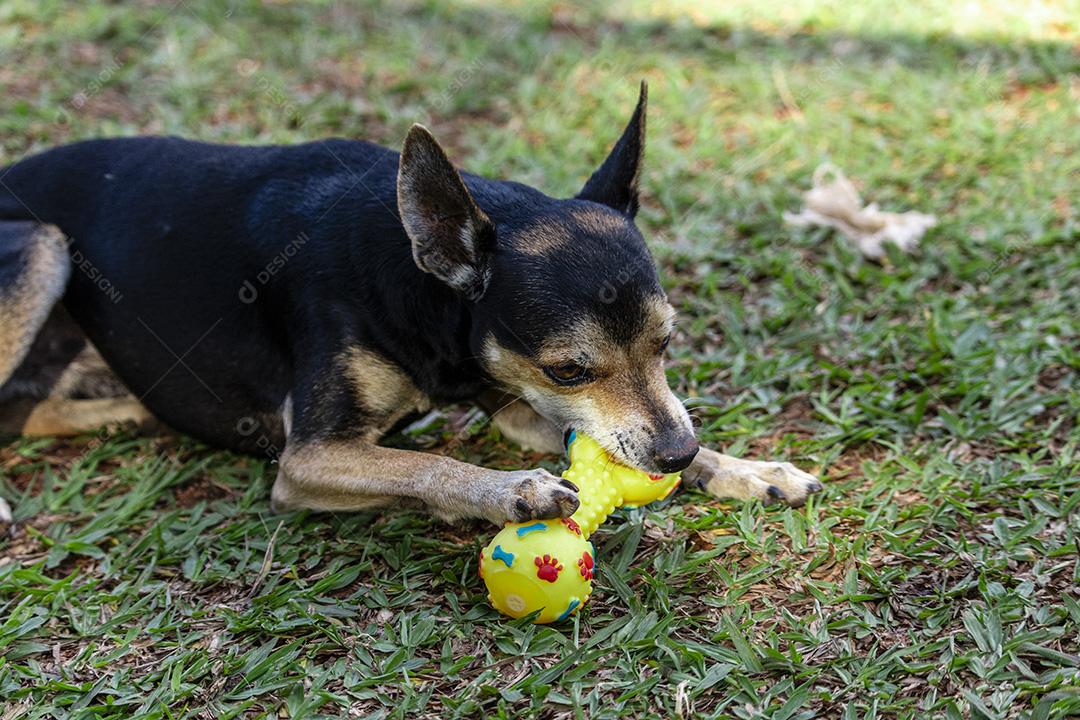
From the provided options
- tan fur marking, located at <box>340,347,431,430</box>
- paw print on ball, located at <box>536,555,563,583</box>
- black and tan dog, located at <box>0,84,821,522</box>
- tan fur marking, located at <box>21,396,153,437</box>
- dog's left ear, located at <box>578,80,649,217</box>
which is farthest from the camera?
tan fur marking, located at <box>21,396,153,437</box>

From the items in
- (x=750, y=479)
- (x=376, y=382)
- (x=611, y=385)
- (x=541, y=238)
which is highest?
(x=541, y=238)

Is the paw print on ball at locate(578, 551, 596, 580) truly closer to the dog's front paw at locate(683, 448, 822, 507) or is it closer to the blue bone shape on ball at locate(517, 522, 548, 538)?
the blue bone shape on ball at locate(517, 522, 548, 538)

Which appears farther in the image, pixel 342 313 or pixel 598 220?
pixel 342 313

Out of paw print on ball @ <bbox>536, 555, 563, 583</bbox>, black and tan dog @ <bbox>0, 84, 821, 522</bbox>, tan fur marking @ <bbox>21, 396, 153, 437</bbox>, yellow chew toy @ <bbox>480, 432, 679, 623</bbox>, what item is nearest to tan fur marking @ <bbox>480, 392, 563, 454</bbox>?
black and tan dog @ <bbox>0, 84, 821, 522</bbox>

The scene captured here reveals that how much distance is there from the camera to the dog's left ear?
4.71 metres

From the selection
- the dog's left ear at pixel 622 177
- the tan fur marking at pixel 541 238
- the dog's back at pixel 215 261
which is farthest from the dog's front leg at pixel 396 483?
the dog's left ear at pixel 622 177

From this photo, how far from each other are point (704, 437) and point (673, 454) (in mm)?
1141

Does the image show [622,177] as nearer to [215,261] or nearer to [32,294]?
[215,261]

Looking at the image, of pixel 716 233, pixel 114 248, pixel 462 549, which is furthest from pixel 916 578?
pixel 114 248

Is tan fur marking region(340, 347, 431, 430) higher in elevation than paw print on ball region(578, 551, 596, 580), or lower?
higher

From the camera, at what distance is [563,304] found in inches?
163

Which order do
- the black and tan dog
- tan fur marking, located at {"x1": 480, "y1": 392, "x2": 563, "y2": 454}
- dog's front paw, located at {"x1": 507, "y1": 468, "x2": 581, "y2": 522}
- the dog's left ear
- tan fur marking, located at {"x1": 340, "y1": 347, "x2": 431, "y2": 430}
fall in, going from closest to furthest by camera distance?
dog's front paw, located at {"x1": 507, "y1": 468, "x2": 581, "y2": 522} < the black and tan dog < tan fur marking, located at {"x1": 340, "y1": 347, "x2": 431, "y2": 430} < the dog's left ear < tan fur marking, located at {"x1": 480, "y1": 392, "x2": 563, "y2": 454}

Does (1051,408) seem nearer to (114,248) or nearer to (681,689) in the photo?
(681,689)

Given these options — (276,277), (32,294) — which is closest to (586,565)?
(276,277)
